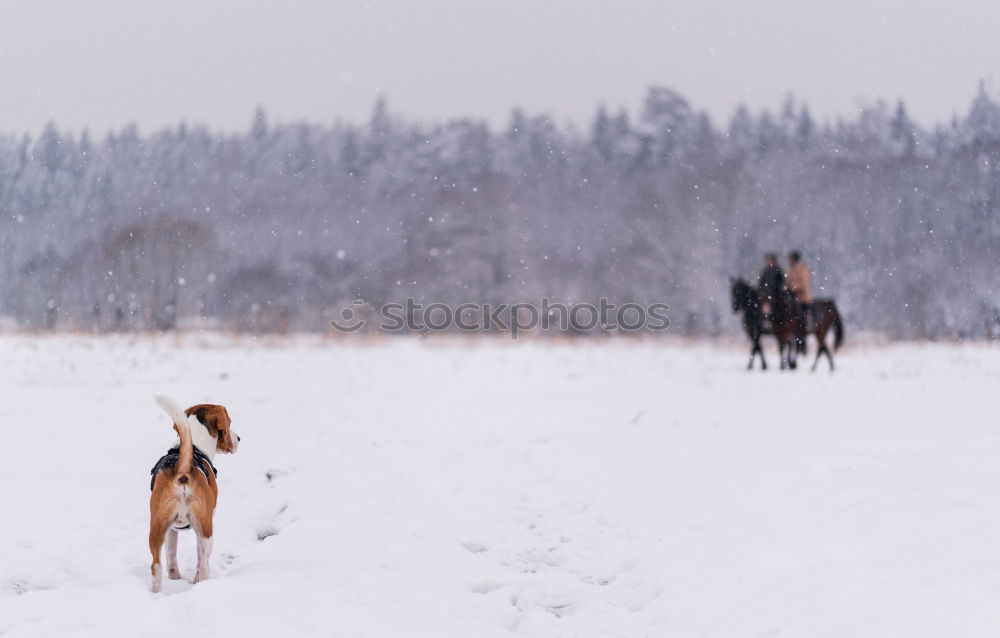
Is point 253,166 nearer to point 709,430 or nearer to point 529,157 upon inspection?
point 529,157

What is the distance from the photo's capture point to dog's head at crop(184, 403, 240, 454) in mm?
4969

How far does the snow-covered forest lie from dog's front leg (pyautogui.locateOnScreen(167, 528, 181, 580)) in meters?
35.6

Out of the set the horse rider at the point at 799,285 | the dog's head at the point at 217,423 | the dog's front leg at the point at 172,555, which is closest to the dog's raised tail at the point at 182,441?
the dog's front leg at the point at 172,555

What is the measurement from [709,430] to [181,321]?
40.0 metres

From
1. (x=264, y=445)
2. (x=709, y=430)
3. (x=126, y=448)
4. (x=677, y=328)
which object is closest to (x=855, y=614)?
(x=709, y=430)

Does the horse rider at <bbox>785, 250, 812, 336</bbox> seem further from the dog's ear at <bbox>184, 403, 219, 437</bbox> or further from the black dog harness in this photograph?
the black dog harness

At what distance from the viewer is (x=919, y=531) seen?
4.68m

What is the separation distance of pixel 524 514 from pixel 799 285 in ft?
48.3

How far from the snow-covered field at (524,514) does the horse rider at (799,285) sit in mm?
5338

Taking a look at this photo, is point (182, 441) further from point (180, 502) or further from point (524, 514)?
point (524, 514)

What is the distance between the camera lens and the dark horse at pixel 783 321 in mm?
18219

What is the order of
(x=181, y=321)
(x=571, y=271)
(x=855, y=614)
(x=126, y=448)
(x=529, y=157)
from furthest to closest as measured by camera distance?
(x=529, y=157)
(x=571, y=271)
(x=181, y=321)
(x=126, y=448)
(x=855, y=614)

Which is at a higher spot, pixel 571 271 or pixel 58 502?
pixel 571 271

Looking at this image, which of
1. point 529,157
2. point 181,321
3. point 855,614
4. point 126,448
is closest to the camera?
point 855,614
